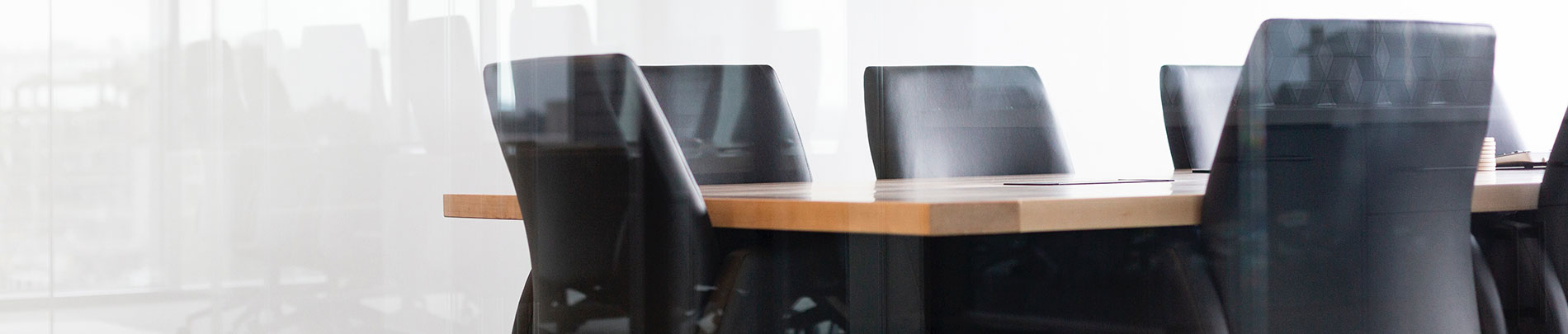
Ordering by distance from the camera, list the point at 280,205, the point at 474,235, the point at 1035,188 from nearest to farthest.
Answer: the point at 1035,188
the point at 474,235
the point at 280,205

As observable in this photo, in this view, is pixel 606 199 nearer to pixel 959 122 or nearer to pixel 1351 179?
pixel 1351 179

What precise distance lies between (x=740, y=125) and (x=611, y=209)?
905 mm

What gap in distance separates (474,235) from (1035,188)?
117 centimetres

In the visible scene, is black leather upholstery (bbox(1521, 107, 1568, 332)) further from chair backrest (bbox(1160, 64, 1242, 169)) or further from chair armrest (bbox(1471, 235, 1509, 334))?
chair backrest (bbox(1160, 64, 1242, 169))

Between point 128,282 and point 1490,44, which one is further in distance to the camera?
point 128,282

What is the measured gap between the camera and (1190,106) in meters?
2.15

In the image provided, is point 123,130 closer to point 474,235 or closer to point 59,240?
point 59,240

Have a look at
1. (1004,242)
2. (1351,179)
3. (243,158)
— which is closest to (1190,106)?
(1004,242)

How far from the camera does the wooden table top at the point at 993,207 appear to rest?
1008 millimetres

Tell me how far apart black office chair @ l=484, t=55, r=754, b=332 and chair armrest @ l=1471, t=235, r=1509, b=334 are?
2.46ft

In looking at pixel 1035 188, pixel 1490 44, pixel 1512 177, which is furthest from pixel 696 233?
pixel 1512 177

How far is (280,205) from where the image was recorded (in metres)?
2.34

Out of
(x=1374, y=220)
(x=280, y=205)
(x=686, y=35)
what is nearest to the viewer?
(x=1374, y=220)

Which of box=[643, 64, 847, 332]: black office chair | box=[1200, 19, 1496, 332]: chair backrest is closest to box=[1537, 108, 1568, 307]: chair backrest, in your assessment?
box=[1200, 19, 1496, 332]: chair backrest
